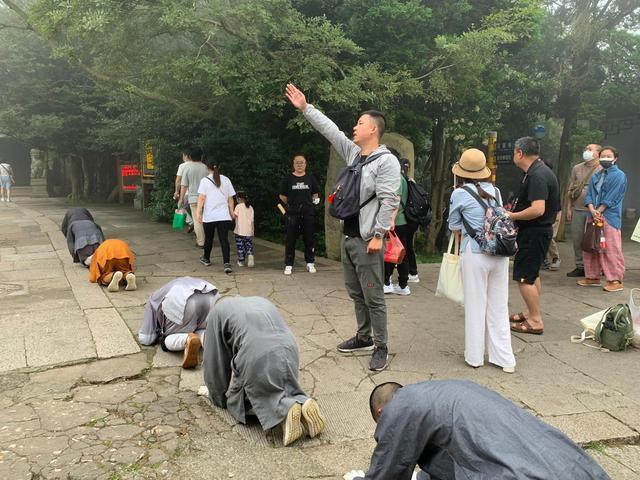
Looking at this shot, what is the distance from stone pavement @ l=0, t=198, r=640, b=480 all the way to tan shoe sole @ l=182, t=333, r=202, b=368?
0.13 m

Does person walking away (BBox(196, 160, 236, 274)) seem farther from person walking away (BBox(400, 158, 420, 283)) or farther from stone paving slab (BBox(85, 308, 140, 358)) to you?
person walking away (BBox(400, 158, 420, 283))

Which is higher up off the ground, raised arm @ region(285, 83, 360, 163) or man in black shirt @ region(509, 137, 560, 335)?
raised arm @ region(285, 83, 360, 163)

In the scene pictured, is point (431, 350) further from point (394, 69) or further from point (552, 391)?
point (394, 69)

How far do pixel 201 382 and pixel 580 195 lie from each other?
229 inches

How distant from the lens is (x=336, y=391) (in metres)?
3.90

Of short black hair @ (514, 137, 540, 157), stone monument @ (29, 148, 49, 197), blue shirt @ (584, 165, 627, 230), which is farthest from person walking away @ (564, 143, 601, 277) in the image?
stone monument @ (29, 148, 49, 197)

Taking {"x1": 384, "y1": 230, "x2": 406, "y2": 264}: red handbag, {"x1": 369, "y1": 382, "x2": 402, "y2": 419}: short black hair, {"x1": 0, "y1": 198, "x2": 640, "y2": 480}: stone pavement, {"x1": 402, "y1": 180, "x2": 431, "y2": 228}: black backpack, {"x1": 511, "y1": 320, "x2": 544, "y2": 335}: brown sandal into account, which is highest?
{"x1": 402, "y1": 180, "x2": 431, "y2": 228}: black backpack

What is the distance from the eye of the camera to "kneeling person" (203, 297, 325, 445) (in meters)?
3.20

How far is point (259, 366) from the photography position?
3219mm

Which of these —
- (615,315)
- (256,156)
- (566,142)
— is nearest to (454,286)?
(615,315)

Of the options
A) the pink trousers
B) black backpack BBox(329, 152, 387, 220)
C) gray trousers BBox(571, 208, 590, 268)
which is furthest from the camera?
gray trousers BBox(571, 208, 590, 268)

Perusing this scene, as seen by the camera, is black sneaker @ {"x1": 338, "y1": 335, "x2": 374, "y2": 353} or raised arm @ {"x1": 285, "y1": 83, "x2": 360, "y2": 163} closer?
raised arm @ {"x1": 285, "y1": 83, "x2": 360, "y2": 163}

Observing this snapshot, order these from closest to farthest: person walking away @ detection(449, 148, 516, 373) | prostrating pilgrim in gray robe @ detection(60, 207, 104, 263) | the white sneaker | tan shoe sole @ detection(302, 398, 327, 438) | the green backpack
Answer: tan shoe sole @ detection(302, 398, 327, 438), person walking away @ detection(449, 148, 516, 373), the green backpack, the white sneaker, prostrating pilgrim in gray robe @ detection(60, 207, 104, 263)

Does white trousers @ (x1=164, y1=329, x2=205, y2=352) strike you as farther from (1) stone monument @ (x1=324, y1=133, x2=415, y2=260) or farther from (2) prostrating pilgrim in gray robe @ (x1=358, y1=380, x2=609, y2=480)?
(1) stone monument @ (x1=324, y1=133, x2=415, y2=260)
